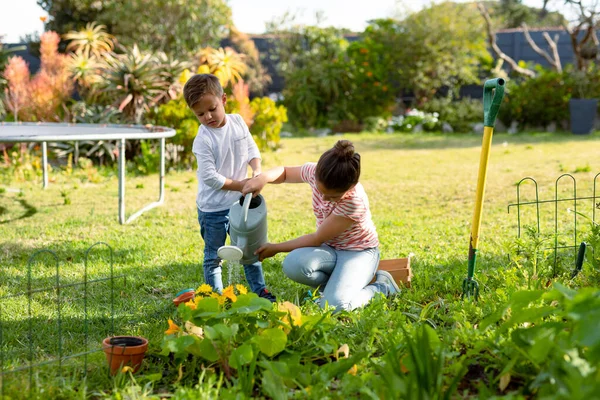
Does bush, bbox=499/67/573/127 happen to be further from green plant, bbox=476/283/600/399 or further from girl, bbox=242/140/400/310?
green plant, bbox=476/283/600/399

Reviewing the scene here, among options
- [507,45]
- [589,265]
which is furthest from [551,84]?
[589,265]

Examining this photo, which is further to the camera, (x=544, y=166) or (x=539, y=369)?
(x=544, y=166)

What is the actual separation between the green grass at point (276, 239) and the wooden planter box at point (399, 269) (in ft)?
0.25

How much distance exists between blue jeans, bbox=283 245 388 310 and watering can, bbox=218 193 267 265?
0.20 meters

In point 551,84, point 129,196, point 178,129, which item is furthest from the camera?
point 551,84

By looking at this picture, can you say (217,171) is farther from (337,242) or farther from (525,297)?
(525,297)

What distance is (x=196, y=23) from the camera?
1481 centimetres

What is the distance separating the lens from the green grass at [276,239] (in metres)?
2.72

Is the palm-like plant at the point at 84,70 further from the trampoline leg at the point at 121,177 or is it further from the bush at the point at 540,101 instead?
the bush at the point at 540,101

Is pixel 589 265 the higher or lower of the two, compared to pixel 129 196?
higher

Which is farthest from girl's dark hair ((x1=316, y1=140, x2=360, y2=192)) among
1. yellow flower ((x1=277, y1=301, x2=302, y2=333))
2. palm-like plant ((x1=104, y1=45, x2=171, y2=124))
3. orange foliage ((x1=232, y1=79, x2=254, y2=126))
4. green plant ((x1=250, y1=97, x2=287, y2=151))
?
green plant ((x1=250, y1=97, x2=287, y2=151))

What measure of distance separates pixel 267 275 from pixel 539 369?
1.99 m

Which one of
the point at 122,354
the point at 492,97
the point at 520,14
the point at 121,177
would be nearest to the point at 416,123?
the point at 121,177

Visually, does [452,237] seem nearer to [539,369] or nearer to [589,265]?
[589,265]
